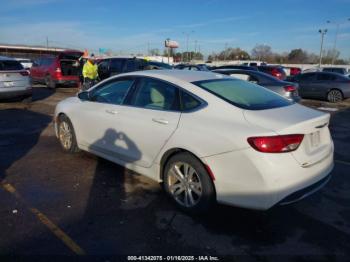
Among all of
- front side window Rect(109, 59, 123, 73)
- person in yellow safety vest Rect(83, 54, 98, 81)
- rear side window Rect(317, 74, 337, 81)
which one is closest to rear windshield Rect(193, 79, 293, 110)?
person in yellow safety vest Rect(83, 54, 98, 81)

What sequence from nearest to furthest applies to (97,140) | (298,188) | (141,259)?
(141,259), (298,188), (97,140)

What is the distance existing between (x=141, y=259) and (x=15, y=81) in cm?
1037

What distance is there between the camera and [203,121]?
3.76 meters

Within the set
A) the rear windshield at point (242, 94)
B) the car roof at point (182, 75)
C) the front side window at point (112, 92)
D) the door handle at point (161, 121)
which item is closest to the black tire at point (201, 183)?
the door handle at point (161, 121)

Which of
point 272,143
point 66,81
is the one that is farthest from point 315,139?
point 66,81

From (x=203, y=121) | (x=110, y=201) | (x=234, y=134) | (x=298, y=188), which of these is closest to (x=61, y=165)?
(x=110, y=201)

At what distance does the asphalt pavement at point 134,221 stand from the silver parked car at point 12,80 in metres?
6.74

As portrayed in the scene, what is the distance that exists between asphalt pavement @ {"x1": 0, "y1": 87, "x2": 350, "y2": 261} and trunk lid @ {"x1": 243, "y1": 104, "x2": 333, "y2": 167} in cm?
79

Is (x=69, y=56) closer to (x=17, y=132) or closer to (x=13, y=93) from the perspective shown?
(x=13, y=93)

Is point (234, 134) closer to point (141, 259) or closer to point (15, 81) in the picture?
point (141, 259)

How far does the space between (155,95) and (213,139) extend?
1261 mm

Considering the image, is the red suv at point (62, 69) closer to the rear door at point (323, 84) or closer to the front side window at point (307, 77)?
the front side window at point (307, 77)

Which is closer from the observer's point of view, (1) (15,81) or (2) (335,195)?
(2) (335,195)

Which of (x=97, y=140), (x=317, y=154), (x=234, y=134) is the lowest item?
(x=97, y=140)
